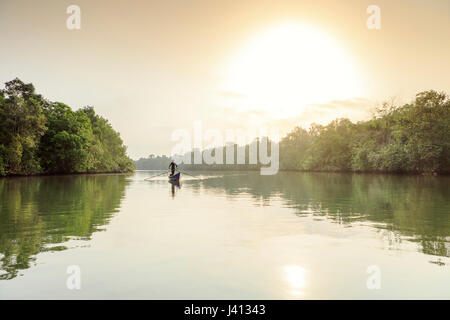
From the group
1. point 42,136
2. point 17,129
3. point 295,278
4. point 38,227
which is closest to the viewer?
point 295,278

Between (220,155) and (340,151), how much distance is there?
94755 mm

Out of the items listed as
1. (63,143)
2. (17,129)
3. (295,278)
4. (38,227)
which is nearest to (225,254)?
(295,278)

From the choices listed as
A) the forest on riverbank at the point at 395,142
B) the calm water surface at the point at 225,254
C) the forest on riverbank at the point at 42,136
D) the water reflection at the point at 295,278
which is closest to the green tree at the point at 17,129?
the forest on riverbank at the point at 42,136

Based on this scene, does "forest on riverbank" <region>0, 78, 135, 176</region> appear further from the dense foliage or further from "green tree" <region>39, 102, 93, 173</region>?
the dense foliage

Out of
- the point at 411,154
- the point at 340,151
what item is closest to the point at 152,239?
the point at 411,154

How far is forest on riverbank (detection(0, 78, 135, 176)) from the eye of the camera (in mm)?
47812

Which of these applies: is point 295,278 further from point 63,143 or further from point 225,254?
point 63,143

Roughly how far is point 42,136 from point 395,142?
62.2m

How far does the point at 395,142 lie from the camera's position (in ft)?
212

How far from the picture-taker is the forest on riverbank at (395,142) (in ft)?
179

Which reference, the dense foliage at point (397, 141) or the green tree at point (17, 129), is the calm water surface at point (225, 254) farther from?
the dense foliage at point (397, 141)
